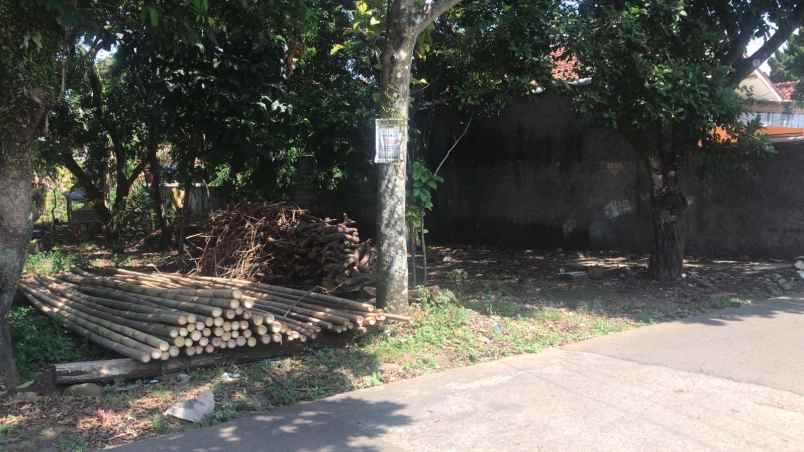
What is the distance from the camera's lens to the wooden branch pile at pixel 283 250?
8.76m

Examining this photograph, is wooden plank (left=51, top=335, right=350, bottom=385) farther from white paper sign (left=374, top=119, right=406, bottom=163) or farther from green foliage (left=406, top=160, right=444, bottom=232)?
green foliage (left=406, top=160, right=444, bottom=232)

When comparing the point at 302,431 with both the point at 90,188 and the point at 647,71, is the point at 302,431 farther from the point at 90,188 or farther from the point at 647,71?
the point at 90,188

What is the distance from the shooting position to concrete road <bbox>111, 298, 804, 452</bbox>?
4.43m

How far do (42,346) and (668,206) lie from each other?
27.8ft

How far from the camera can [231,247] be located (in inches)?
358

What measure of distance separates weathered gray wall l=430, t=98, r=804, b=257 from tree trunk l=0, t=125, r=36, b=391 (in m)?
10.5

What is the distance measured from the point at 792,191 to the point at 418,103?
7099 millimetres

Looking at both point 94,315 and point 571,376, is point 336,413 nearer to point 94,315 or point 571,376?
point 571,376

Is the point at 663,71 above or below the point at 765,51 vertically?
below

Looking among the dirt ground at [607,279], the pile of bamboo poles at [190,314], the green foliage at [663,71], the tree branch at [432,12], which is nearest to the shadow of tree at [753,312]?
the dirt ground at [607,279]

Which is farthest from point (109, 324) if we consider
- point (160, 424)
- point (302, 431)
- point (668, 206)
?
point (668, 206)

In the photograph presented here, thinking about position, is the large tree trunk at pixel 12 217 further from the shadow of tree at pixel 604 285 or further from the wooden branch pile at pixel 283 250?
the shadow of tree at pixel 604 285

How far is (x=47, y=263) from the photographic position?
38.8 feet

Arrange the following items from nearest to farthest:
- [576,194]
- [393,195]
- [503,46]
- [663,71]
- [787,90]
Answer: [393,195] → [663,71] → [503,46] → [576,194] → [787,90]
